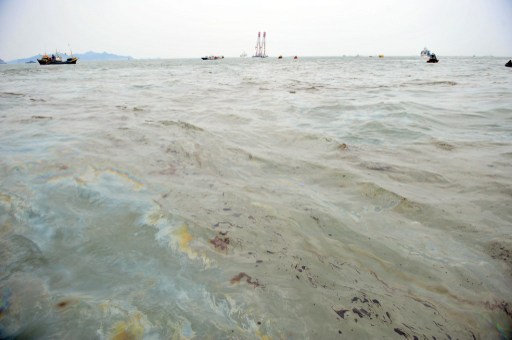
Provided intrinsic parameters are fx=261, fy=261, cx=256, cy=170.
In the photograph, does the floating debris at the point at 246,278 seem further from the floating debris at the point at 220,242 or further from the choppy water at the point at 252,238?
the floating debris at the point at 220,242

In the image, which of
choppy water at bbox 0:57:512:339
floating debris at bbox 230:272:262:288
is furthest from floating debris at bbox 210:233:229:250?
floating debris at bbox 230:272:262:288

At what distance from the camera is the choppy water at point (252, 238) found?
1.22 m

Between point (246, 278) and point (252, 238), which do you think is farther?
point (252, 238)

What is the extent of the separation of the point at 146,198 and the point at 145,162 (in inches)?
37.2

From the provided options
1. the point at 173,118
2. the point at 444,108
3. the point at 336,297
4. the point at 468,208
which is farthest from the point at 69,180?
the point at 444,108

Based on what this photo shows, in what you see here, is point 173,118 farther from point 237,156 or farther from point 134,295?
point 134,295

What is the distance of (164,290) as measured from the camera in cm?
134

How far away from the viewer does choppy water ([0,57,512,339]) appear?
1.22 metres

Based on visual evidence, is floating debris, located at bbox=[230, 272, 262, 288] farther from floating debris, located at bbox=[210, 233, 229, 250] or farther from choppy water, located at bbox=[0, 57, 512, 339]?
floating debris, located at bbox=[210, 233, 229, 250]

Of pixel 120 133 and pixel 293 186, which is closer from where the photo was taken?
pixel 293 186

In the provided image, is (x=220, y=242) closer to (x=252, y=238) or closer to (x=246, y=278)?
(x=252, y=238)

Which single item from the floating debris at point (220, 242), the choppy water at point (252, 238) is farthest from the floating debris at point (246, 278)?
the floating debris at point (220, 242)

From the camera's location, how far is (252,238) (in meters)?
1.82

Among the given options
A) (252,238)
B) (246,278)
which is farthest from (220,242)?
(246,278)
